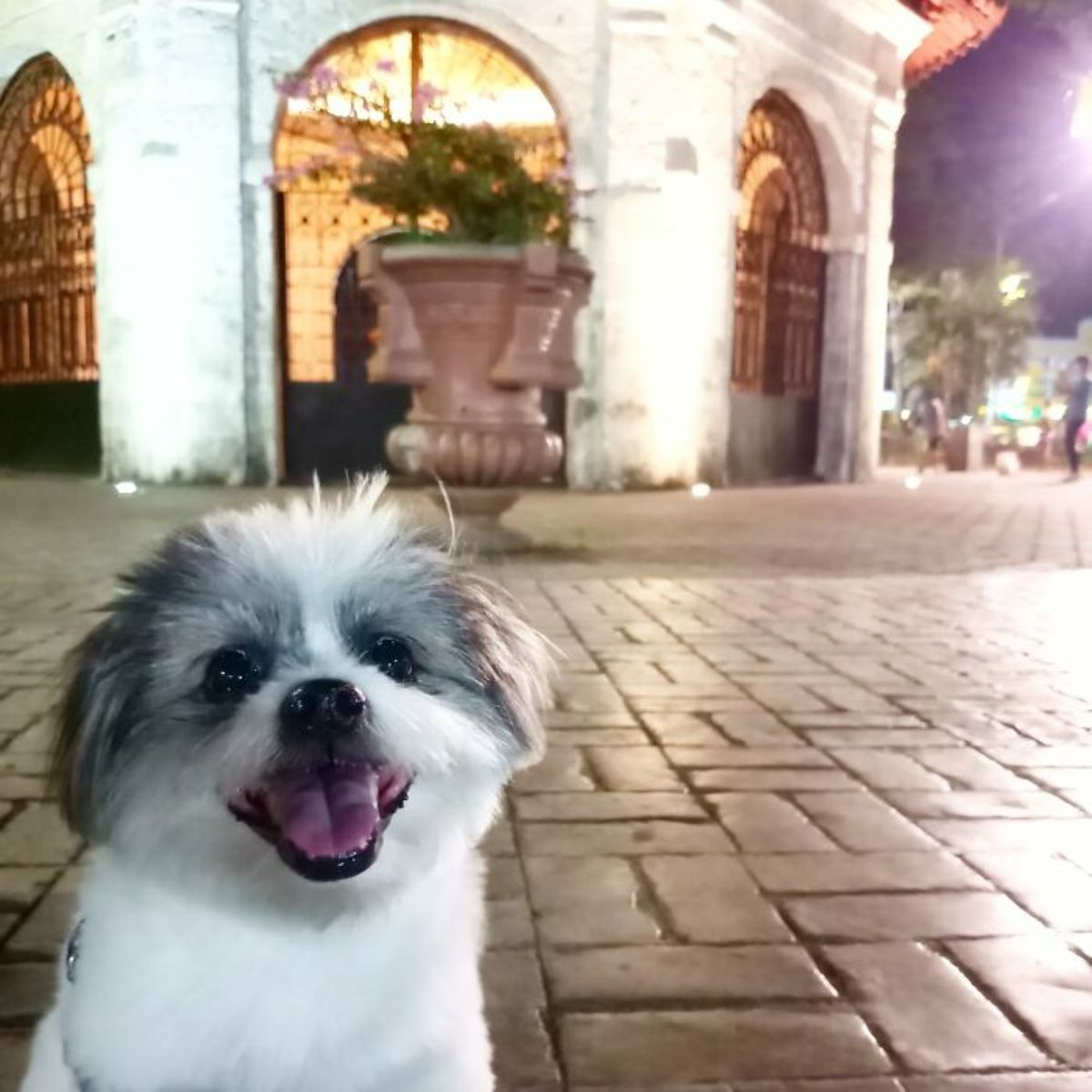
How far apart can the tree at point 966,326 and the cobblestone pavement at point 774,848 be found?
26.2m

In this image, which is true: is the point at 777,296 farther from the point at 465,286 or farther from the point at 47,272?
the point at 465,286

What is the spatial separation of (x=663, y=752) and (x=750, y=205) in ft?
44.7

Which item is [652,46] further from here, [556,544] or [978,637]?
[978,637]

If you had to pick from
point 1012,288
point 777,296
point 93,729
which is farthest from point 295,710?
point 1012,288

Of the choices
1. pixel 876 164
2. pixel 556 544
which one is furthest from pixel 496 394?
pixel 876 164

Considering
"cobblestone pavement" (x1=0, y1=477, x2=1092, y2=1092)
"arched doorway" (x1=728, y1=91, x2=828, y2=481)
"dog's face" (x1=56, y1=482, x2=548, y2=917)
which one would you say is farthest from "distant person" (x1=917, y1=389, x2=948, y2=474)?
"dog's face" (x1=56, y1=482, x2=548, y2=917)

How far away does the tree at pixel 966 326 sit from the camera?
1227 inches

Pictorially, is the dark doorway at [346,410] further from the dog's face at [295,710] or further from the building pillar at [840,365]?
the dog's face at [295,710]

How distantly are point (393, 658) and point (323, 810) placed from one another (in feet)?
0.85

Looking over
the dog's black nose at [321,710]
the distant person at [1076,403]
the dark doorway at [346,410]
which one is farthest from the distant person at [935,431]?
the dog's black nose at [321,710]

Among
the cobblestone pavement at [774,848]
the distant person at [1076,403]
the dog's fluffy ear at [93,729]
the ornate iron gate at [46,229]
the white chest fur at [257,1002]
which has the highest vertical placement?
the ornate iron gate at [46,229]

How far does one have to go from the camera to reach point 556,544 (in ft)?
29.8

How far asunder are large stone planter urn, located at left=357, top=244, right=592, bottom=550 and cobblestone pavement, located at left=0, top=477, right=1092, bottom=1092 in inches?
58.5

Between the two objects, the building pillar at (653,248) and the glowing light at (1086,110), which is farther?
the glowing light at (1086,110)
